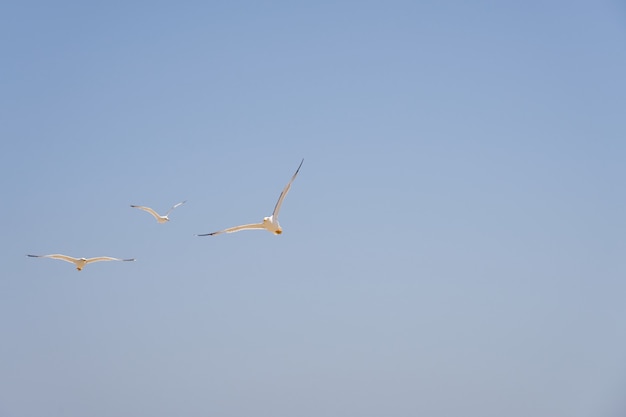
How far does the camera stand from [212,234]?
35281mm

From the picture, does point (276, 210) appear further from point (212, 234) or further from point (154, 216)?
point (154, 216)

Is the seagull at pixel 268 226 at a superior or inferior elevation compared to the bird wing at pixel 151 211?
inferior

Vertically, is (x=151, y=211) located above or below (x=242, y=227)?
above

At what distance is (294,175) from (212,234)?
510 cm

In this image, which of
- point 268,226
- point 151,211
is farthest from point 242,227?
point 151,211

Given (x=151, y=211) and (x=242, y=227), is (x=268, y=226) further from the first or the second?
(x=151, y=211)

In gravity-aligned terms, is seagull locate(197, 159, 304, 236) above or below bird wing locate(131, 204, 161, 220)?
below

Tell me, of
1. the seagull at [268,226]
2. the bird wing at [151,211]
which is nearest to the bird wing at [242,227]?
the seagull at [268,226]

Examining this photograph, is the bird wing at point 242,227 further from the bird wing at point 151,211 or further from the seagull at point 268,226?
the bird wing at point 151,211

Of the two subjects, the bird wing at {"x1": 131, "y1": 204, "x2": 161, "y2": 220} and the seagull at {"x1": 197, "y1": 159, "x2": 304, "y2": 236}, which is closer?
the seagull at {"x1": 197, "y1": 159, "x2": 304, "y2": 236}

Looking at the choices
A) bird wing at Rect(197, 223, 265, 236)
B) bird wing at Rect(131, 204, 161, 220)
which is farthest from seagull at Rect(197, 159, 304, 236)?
bird wing at Rect(131, 204, 161, 220)

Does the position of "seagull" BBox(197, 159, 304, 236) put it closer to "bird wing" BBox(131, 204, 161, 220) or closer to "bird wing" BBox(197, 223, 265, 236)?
"bird wing" BBox(197, 223, 265, 236)

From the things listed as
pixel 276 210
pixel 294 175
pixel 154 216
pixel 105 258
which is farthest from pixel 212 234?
pixel 154 216

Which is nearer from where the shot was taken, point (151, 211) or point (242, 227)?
point (242, 227)
